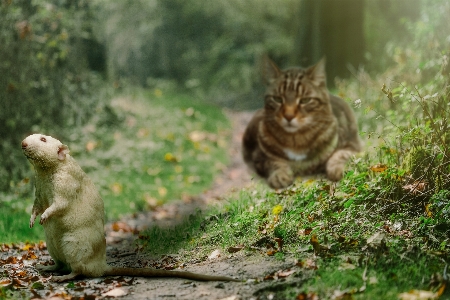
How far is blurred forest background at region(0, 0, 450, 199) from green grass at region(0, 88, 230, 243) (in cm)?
52

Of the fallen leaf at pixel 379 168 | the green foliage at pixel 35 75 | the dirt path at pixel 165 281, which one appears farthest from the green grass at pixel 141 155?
the fallen leaf at pixel 379 168

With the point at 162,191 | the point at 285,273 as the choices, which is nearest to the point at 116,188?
the point at 162,191

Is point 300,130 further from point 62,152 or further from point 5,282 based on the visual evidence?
point 5,282

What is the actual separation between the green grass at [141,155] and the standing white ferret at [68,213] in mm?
2074

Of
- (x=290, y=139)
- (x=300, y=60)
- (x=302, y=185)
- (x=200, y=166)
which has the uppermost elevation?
(x=300, y=60)

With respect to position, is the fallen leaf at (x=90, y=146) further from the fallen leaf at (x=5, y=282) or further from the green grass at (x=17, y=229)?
the fallen leaf at (x=5, y=282)

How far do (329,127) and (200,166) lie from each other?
223 inches

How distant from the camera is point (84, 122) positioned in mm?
11656

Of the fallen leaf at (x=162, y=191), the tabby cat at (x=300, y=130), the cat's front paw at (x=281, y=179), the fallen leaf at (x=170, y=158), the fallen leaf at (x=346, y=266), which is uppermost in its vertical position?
→ the tabby cat at (x=300, y=130)

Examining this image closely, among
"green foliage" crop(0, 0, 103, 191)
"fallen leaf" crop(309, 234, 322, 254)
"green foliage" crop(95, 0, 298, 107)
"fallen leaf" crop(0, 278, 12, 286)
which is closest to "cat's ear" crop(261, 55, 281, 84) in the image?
"fallen leaf" crop(309, 234, 322, 254)

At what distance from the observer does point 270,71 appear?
586cm

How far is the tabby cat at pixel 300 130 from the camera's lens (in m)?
5.61

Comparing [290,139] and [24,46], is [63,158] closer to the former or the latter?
[290,139]

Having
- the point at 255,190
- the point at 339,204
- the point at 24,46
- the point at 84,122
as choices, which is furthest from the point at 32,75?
the point at 339,204
